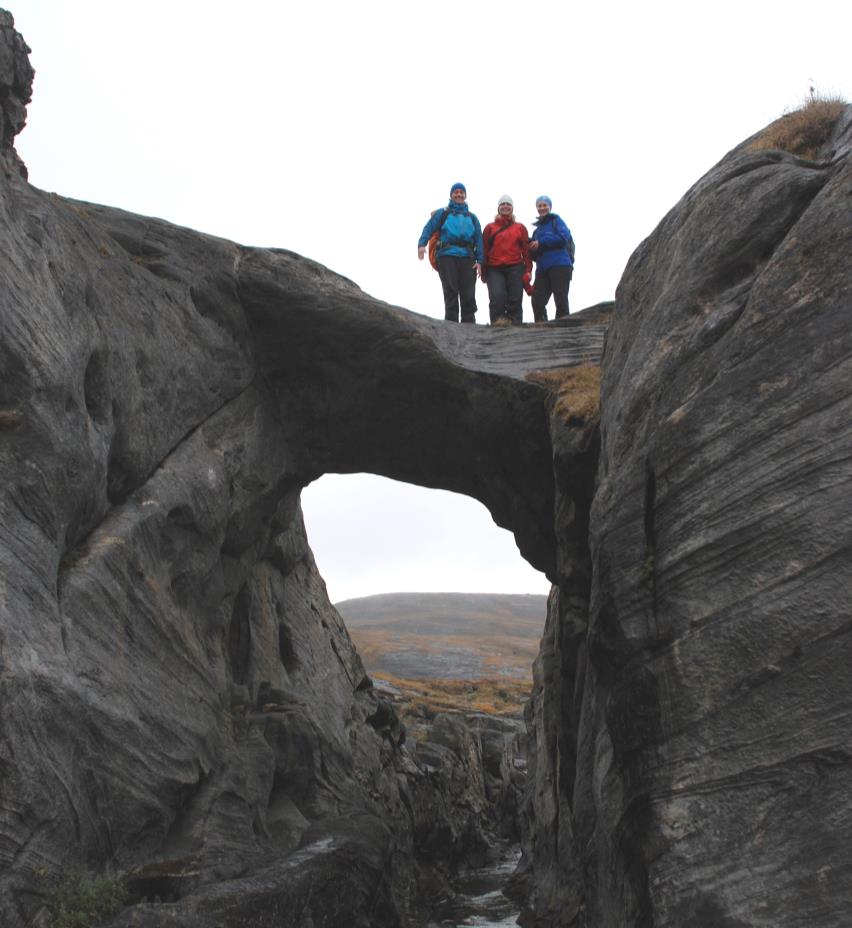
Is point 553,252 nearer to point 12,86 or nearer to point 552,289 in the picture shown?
point 552,289

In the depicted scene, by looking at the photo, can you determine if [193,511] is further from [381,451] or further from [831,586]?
[831,586]

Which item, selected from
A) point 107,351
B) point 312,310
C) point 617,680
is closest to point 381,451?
point 312,310

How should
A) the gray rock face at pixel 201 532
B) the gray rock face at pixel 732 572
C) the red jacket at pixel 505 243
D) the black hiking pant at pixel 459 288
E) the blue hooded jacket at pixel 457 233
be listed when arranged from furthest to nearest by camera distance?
the black hiking pant at pixel 459 288 < the red jacket at pixel 505 243 < the blue hooded jacket at pixel 457 233 < the gray rock face at pixel 201 532 < the gray rock face at pixel 732 572

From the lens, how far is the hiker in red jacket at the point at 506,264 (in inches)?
1112

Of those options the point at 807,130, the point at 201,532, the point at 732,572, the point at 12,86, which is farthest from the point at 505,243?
the point at 732,572

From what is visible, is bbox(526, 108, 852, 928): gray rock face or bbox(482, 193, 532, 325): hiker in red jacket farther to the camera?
bbox(482, 193, 532, 325): hiker in red jacket

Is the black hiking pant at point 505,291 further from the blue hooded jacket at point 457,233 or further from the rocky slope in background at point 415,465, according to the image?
the rocky slope in background at point 415,465

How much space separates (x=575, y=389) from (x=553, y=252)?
6.90 m

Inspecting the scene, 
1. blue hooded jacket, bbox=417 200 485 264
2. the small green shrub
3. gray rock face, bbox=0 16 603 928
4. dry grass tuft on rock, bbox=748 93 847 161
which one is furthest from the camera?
blue hooded jacket, bbox=417 200 485 264

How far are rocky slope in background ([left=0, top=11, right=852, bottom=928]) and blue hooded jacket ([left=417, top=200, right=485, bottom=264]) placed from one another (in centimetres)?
272

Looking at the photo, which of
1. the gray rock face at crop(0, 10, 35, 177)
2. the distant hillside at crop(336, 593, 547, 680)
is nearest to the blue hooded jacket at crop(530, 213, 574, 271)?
the gray rock face at crop(0, 10, 35, 177)

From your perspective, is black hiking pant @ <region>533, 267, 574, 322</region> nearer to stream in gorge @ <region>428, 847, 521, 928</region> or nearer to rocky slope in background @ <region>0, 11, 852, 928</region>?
rocky slope in background @ <region>0, 11, 852, 928</region>

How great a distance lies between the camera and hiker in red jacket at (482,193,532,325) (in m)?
28.2

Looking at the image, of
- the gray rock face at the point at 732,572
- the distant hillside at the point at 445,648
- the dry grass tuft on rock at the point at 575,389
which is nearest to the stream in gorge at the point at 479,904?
the gray rock face at the point at 732,572
